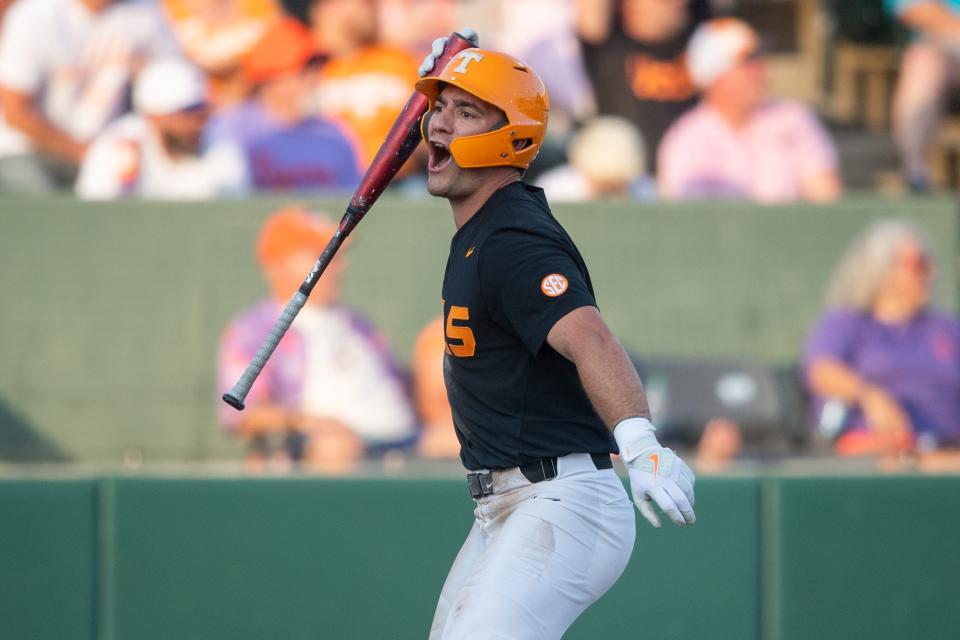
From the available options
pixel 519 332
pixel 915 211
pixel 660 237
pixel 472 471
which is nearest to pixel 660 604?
pixel 472 471

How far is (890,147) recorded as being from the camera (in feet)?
28.3

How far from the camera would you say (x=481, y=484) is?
350 centimetres

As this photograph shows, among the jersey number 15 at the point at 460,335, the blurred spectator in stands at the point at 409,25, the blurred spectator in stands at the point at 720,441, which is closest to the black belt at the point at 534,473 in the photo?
the jersey number 15 at the point at 460,335

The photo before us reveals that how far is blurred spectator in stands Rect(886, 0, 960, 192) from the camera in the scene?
8336mm

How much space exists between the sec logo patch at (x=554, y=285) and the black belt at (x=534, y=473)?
1.51 ft

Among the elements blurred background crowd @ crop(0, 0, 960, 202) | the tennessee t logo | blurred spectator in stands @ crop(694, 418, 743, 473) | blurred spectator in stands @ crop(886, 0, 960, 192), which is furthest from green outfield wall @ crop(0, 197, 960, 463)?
the tennessee t logo

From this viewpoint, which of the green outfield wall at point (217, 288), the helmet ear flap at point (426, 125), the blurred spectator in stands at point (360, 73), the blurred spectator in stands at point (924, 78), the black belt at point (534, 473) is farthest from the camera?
the blurred spectator in stands at point (924, 78)

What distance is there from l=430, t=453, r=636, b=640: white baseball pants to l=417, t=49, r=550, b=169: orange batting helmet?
0.78m

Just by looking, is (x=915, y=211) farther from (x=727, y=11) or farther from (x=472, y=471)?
(x=472, y=471)

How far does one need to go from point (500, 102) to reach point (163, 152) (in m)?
4.30

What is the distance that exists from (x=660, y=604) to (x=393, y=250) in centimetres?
302

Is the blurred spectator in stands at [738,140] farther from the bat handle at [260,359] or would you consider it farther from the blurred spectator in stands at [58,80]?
the bat handle at [260,359]

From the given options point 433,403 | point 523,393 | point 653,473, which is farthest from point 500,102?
point 433,403

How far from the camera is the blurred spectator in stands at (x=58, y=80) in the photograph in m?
7.43
